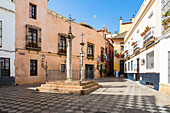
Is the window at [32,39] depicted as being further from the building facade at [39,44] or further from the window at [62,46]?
the window at [62,46]

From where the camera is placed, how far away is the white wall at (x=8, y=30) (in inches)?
488

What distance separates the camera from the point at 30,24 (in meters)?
15.0

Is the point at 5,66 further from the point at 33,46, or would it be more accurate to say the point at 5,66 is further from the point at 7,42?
the point at 33,46

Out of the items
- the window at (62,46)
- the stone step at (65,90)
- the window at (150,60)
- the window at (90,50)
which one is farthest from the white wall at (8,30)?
the window at (90,50)

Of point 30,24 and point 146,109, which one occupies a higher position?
Answer: point 30,24

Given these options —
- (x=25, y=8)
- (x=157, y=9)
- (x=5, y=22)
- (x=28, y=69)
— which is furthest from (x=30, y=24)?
(x=157, y=9)

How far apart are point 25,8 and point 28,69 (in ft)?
21.6

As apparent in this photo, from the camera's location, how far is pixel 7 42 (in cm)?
1266

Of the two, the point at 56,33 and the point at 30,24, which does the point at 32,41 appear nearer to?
the point at 30,24

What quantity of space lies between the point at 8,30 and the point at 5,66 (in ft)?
11.3

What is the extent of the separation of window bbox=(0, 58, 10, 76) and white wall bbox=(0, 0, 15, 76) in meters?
0.27

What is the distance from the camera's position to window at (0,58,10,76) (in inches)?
476

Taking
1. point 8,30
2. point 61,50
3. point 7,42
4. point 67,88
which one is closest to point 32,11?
→ point 8,30

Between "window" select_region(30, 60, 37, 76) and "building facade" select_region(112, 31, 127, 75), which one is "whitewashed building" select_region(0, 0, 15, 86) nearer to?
"window" select_region(30, 60, 37, 76)
